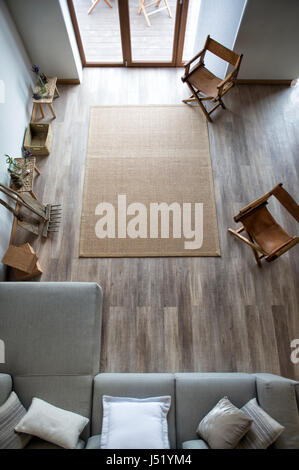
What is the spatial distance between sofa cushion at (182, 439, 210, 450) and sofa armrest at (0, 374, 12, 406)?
132cm

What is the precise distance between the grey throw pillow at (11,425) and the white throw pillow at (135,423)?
546mm

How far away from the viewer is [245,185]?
3.53 meters

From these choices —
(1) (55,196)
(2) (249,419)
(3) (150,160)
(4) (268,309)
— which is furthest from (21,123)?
(2) (249,419)

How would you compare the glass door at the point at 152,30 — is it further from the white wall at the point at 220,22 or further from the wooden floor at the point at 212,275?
the wooden floor at the point at 212,275

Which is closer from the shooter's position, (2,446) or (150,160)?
(2,446)

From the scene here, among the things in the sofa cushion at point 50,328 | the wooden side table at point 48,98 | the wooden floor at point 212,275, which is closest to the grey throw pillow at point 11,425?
the sofa cushion at point 50,328

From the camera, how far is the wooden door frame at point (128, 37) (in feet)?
12.3

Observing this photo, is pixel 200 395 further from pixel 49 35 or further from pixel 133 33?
pixel 133 33

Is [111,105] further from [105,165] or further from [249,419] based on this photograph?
[249,419]

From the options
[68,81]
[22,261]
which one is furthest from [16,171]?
[68,81]

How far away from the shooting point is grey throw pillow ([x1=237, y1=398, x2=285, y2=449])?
1.89m

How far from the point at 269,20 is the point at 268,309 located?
3.35 metres

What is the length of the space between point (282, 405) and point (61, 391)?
5.24 ft

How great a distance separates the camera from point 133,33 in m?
4.13
